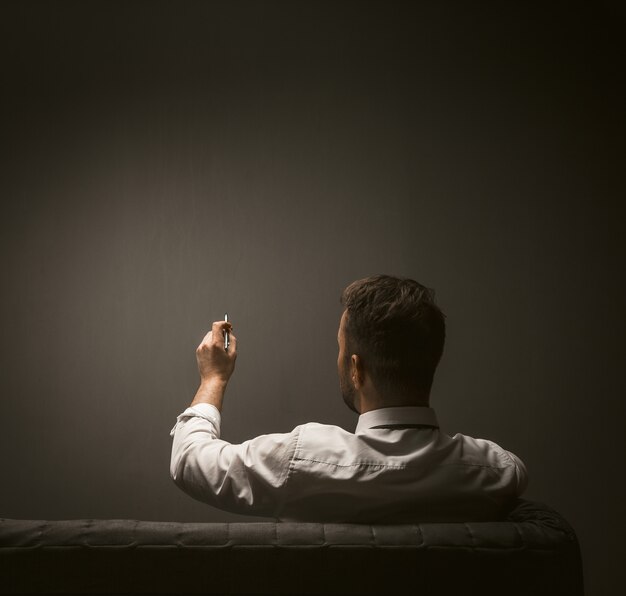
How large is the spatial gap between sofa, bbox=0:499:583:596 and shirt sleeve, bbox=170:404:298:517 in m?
0.13

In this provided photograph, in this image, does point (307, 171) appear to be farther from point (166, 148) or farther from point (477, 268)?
point (477, 268)

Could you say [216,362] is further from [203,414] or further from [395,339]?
[395,339]

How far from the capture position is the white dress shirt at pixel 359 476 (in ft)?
3.32

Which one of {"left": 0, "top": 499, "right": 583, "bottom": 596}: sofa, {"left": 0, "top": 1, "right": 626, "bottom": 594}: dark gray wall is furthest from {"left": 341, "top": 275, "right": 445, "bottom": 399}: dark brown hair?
{"left": 0, "top": 1, "right": 626, "bottom": 594}: dark gray wall

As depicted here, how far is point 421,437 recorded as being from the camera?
3.52 ft

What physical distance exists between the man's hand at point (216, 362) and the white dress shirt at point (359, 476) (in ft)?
1.10

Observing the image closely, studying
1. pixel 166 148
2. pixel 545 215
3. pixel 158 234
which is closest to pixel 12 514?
pixel 158 234

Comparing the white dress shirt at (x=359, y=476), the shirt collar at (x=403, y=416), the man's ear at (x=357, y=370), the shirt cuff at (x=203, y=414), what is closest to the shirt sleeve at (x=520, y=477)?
the white dress shirt at (x=359, y=476)

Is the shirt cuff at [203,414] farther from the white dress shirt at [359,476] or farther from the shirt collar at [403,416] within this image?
the shirt collar at [403,416]

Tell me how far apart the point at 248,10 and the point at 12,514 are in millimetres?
1619

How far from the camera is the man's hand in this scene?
1.44m

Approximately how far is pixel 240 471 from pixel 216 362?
488mm

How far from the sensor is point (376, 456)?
1028 mm

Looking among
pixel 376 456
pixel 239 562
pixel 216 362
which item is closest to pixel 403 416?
pixel 376 456
